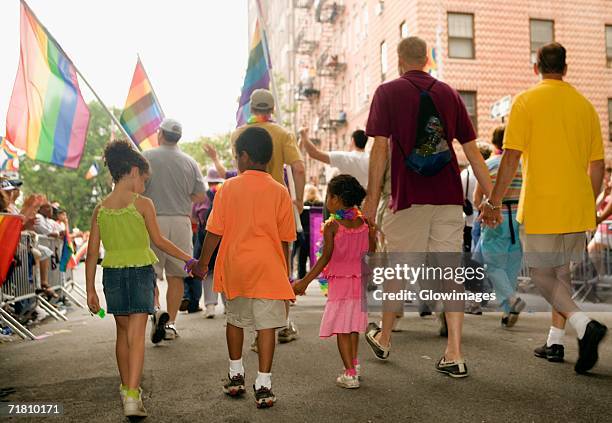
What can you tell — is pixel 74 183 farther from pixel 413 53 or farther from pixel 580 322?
pixel 580 322

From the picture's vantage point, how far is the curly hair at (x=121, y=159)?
14.7 ft

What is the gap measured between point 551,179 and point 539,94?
62 cm

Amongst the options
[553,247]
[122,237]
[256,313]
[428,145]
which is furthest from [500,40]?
[122,237]

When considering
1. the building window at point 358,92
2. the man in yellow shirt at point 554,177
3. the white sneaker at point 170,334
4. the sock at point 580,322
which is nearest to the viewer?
the sock at point 580,322

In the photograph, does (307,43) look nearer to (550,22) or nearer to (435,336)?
(550,22)

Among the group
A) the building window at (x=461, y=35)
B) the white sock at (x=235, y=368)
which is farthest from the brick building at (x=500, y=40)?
the white sock at (x=235, y=368)

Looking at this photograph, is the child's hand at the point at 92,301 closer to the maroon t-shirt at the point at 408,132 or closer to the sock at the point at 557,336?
the maroon t-shirt at the point at 408,132

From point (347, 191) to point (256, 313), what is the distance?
108 centimetres

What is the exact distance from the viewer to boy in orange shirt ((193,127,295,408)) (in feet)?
14.3

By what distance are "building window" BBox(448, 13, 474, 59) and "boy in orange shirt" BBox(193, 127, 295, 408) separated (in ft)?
71.5

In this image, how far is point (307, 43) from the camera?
4825cm

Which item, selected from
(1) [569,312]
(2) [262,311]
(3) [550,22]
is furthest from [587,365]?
(3) [550,22]

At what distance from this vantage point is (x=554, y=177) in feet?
16.8

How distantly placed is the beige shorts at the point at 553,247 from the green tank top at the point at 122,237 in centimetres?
275
